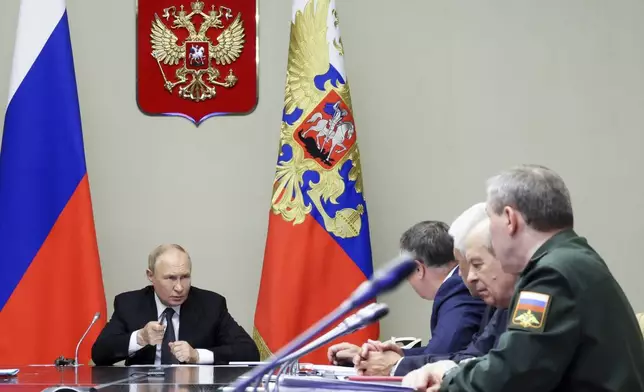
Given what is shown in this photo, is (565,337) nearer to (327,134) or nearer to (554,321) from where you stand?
(554,321)

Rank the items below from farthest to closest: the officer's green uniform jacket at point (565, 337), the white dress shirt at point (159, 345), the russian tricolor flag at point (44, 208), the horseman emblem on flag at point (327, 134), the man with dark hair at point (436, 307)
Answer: the horseman emblem on flag at point (327, 134), the russian tricolor flag at point (44, 208), the white dress shirt at point (159, 345), the man with dark hair at point (436, 307), the officer's green uniform jacket at point (565, 337)

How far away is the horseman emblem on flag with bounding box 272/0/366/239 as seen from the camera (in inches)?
199

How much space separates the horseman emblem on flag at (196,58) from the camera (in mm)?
5547

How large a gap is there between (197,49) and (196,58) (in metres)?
0.06

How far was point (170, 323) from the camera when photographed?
4.61m

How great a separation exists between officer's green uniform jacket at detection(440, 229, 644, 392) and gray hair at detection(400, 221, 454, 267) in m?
1.64

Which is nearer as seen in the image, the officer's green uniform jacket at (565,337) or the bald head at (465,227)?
the officer's green uniform jacket at (565,337)

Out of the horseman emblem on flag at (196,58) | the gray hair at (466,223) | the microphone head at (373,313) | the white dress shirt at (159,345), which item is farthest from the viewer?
the horseman emblem on flag at (196,58)

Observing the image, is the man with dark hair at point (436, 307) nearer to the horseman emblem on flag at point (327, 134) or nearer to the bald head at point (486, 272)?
the bald head at point (486, 272)

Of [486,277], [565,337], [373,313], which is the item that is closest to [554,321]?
[565,337]

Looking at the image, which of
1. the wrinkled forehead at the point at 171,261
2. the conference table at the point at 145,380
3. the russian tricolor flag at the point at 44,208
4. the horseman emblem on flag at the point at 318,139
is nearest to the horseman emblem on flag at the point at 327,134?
the horseman emblem on flag at the point at 318,139

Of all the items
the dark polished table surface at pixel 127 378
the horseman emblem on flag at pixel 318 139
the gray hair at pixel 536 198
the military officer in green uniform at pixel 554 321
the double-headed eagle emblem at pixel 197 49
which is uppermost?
the double-headed eagle emblem at pixel 197 49

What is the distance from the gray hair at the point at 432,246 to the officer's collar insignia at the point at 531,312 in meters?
1.69

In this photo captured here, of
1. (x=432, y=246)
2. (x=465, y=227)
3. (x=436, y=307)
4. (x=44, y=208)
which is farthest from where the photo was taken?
(x=44, y=208)
